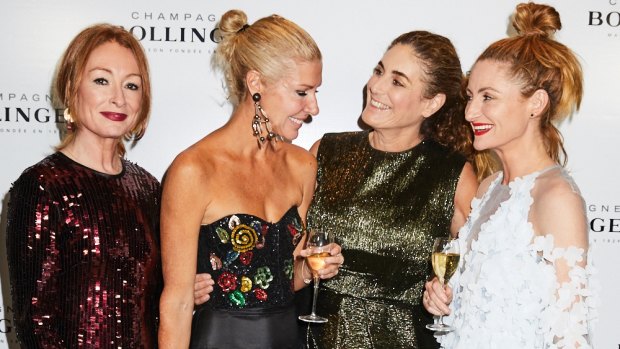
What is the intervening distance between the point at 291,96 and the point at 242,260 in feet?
1.91

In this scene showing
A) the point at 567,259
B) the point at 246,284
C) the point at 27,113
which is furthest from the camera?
the point at 27,113

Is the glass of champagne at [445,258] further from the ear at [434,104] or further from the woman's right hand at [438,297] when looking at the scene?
the ear at [434,104]

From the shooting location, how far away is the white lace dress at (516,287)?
2.48 meters

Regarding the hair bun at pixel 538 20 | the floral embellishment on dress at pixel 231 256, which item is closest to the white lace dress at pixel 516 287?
the hair bun at pixel 538 20

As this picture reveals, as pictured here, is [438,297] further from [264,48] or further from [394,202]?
[264,48]

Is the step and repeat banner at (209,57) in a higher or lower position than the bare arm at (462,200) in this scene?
higher

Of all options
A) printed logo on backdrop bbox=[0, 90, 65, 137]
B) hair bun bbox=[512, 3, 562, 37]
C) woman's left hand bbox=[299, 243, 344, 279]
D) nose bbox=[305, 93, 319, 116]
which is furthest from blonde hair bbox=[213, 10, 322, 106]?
printed logo on backdrop bbox=[0, 90, 65, 137]

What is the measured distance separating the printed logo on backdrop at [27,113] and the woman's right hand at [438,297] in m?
1.89

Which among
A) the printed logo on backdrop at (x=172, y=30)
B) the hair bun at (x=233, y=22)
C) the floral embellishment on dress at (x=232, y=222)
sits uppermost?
the printed logo on backdrop at (x=172, y=30)

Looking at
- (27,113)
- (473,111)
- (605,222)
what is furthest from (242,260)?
(605,222)

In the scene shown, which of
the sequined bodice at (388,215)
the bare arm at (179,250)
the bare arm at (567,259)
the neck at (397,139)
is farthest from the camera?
the neck at (397,139)

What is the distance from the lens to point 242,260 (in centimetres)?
281

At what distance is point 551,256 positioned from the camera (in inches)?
97.5

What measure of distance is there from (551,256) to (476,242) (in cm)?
34
